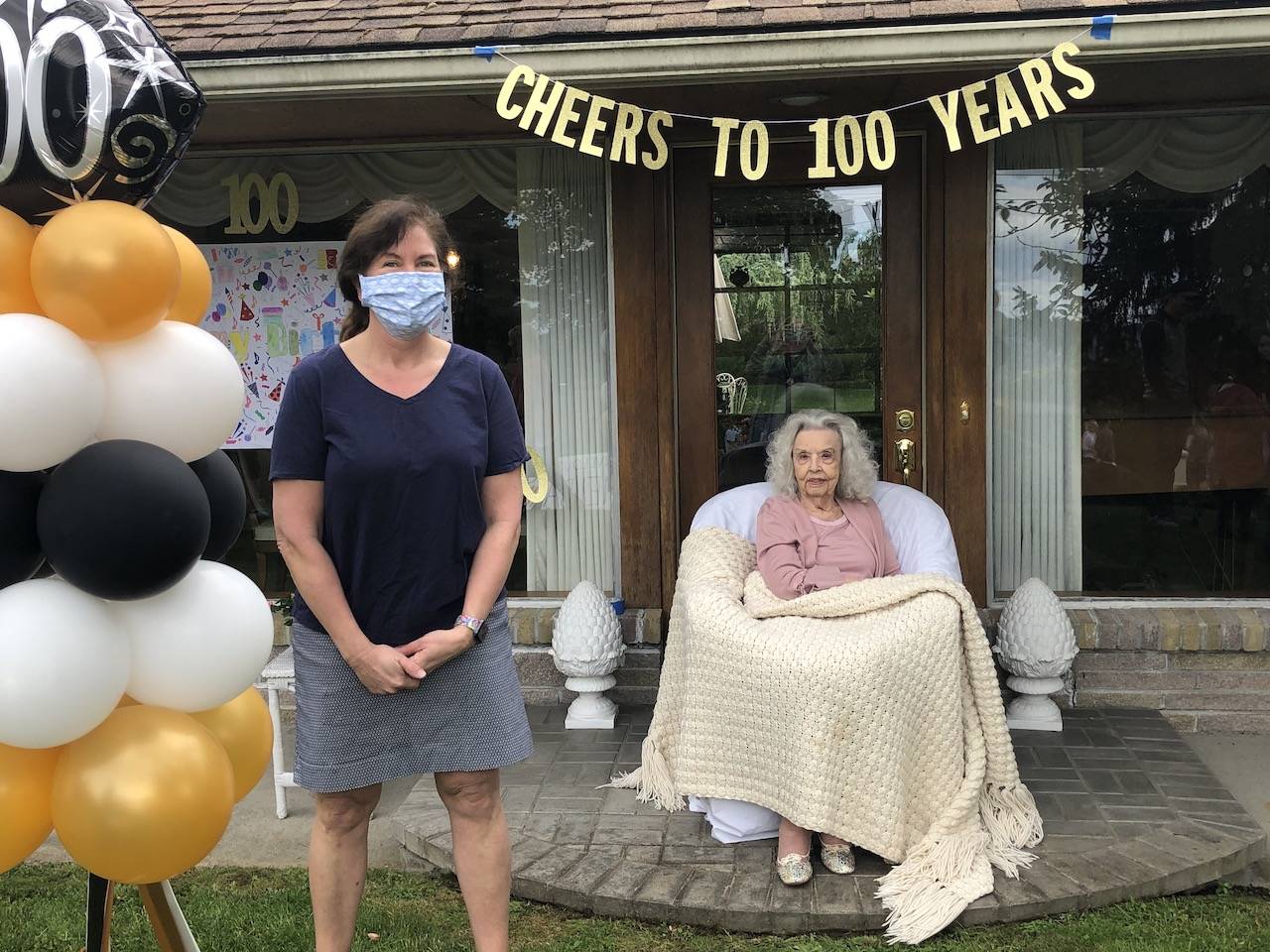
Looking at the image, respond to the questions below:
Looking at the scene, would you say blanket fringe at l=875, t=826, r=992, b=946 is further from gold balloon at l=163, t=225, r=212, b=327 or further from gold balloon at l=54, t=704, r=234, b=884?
gold balloon at l=163, t=225, r=212, b=327

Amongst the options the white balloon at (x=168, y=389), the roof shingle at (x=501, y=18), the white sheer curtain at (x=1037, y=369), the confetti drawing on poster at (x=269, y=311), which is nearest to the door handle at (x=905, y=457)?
the white sheer curtain at (x=1037, y=369)

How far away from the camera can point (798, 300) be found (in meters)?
4.66

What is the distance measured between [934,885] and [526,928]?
107 cm

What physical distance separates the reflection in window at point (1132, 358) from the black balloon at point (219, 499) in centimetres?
331

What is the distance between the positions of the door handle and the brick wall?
841 millimetres

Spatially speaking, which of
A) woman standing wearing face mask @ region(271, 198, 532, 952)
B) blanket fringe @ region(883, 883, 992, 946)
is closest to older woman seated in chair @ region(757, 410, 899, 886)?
blanket fringe @ region(883, 883, 992, 946)

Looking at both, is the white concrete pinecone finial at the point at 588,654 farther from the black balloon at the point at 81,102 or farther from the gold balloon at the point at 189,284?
the black balloon at the point at 81,102

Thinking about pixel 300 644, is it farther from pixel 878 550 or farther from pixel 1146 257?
pixel 1146 257

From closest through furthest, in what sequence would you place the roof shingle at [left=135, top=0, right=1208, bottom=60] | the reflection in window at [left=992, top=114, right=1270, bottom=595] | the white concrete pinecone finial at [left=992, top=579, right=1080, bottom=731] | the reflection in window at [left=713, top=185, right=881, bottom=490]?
the roof shingle at [left=135, top=0, right=1208, bottom=60] → the white concrete pinecone finial at [left=992, top=579, right=1080, bottom=731] → the reflection in window at [left=992, top=114, right=1270, bottom=595] → the reflection in window at [left=713, top=185, right=881, bottom=490]

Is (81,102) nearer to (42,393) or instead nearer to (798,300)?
(42,393)

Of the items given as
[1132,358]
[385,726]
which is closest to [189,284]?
[385,726]

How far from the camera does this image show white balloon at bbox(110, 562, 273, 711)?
6.13ft

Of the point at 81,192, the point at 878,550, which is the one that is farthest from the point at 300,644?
the point at 878,550

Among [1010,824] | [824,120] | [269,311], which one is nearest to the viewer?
[1010,824]
